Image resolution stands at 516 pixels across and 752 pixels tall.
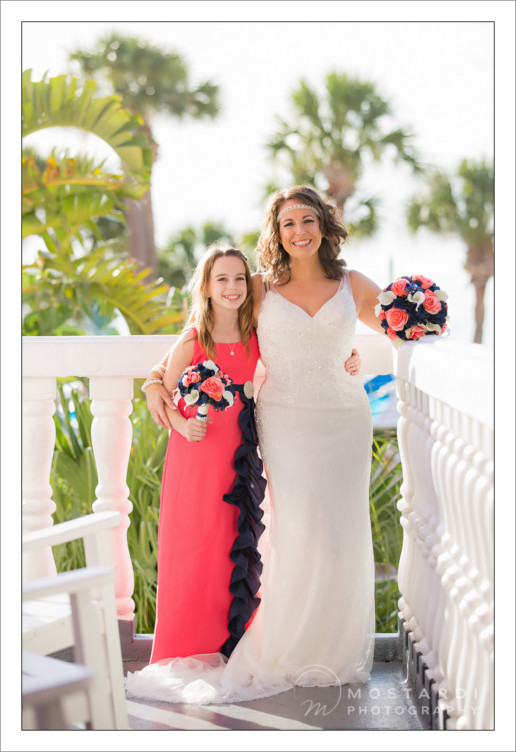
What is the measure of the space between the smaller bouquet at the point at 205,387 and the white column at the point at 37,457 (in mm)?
756

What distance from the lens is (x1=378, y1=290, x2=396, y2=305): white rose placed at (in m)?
3.38

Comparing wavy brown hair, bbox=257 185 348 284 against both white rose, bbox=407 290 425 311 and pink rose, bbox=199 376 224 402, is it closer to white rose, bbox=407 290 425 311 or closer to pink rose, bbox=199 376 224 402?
white rose, bbox=407 290 425 311

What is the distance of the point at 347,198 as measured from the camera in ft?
84.7

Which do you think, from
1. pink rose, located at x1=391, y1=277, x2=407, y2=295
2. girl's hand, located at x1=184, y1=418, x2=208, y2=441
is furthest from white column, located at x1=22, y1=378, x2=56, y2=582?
pink rose, located at x1=391, y1=277, x2=407, y2=295

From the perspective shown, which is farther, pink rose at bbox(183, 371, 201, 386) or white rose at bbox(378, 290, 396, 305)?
white rose at bbox(378, 290, 396, 305)

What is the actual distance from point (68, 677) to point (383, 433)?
15.5ft

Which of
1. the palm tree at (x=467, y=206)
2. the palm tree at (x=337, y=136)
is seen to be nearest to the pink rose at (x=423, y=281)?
the palm tree at (x=337, y=136)

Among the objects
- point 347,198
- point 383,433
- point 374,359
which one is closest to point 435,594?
point 374,359

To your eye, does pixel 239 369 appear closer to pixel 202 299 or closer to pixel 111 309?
pixel 202 299

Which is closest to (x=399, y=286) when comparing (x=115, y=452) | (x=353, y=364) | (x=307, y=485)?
(x=353, y=364)

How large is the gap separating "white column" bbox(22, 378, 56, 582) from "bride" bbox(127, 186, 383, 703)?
Result: 1.81 feet

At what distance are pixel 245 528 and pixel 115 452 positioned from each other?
708 millimetres

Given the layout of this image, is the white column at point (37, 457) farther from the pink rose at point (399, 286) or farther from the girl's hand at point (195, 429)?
the pink rose at point (399, 286)

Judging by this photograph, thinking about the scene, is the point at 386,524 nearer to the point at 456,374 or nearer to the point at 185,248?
the point at 456,374
